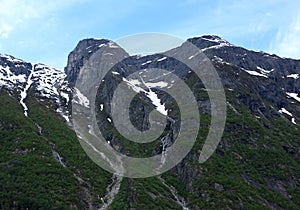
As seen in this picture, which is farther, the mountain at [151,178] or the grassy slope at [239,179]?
the grassy slope at [239,179]

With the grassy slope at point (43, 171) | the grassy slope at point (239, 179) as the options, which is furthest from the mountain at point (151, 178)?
the grassy slope at point (239, 179)

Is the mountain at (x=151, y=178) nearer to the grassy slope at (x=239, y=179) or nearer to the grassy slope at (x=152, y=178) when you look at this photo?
the grassy slope at (x=152, y=178)

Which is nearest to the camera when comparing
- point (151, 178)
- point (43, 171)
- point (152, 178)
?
point (43, 171)

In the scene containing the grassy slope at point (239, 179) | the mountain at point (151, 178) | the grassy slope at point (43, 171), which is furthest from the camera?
the grassy slope at point (239, 179)

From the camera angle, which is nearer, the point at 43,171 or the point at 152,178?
the point at 43,171

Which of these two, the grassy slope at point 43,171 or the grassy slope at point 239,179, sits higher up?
A: the grassy slope at point 43,171

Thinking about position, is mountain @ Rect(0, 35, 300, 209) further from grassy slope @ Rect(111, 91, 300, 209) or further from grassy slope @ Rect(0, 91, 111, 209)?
grassy slope @ Rect(111, 91, 300, 209)

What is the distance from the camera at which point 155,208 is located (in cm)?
13638

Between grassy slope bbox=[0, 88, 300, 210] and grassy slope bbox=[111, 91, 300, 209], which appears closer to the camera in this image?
grassy slope bbox=[0, 88, 300, 210]

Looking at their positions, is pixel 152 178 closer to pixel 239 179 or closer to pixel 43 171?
pixel 239 179

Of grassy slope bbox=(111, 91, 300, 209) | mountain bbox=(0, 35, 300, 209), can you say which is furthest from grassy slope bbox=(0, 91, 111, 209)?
grassy slope bbox=(111, 91, 300, 209)

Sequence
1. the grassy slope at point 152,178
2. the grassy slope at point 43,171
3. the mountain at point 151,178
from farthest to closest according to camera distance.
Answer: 1. the mountain at point 151,178
2. the grassy slope at point 152,178
3. the grassy slope at point 43,171

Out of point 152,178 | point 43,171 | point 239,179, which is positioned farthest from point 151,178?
point 43,171

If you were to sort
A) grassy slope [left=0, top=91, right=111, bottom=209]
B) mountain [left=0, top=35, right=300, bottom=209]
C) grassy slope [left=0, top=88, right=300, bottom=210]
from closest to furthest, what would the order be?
grassy slope [left=0, top=91, right=111, bottom=209] < grassy slope [left=0, top=88, right=300, bottom=210] < mountain [left=0, top=35, right=300, bottom=209]
